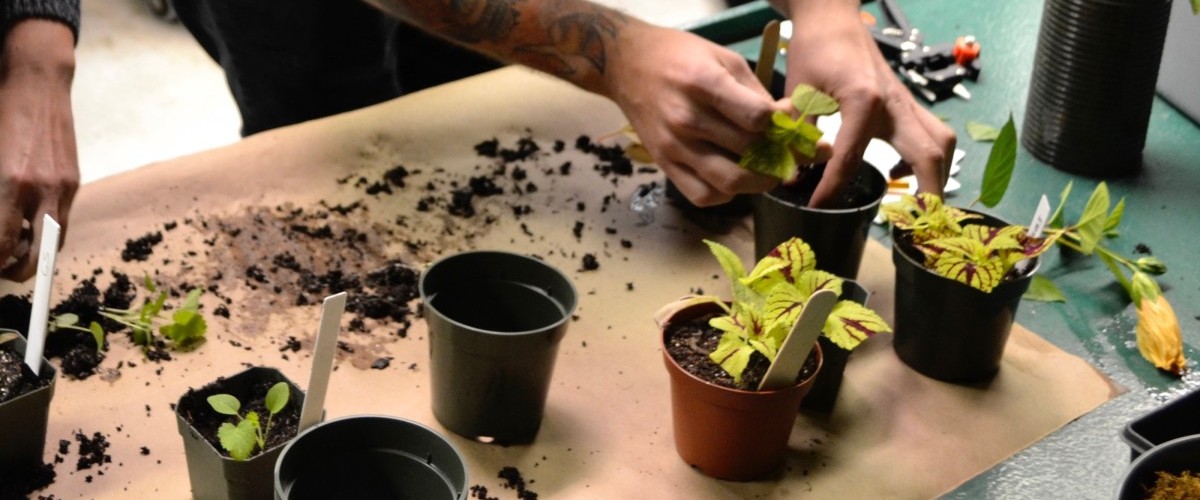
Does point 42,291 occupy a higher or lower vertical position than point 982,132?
higher

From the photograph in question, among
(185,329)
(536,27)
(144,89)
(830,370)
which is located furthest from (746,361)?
(144,89)

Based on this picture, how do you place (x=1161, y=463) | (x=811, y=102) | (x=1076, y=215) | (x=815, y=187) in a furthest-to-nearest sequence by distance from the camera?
(x=1076, y=215) < (x=815, y=187) < (x=811, y=102) < (x=1161, y=463)

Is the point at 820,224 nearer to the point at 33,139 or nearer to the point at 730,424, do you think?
the point at 730,424

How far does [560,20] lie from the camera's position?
1357 millimetres

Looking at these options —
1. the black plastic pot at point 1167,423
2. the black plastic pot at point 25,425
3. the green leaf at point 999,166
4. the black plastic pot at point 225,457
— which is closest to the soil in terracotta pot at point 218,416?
the black plastic pot at point 225,457

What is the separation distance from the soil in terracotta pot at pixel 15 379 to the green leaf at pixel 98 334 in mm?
145

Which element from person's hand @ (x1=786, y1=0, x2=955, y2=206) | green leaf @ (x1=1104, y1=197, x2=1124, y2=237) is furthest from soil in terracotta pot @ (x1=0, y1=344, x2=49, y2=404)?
green leaf @ (x1=1104, y1=197, x2=1124, y2=237)

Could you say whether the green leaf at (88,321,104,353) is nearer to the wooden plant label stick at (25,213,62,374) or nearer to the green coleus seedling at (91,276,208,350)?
the green coleus seedling at (91,276,208,350)

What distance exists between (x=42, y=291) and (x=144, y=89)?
267cm

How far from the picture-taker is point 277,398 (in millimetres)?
Answer: 1019

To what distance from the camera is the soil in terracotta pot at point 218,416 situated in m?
1.01

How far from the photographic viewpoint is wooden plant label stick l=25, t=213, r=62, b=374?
1.02m

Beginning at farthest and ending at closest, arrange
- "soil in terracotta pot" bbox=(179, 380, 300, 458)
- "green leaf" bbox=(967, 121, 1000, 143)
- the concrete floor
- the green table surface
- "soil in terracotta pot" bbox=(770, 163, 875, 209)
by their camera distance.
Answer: the concrete floor < "green leaf" bbox=(967, 121, 1000, 143) < "soil in terracotta pot" bbox=(770, 163, 875, 209) < the green table surface < "soil in terracotta pot" bbox=(179, 380, 300, 458)

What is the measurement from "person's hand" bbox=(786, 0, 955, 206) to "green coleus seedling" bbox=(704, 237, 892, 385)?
0.75 feet
